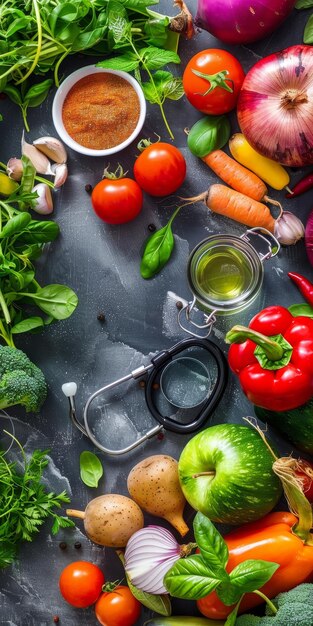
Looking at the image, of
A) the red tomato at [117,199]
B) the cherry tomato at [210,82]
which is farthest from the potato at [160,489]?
the cherry tomato at [210,82]

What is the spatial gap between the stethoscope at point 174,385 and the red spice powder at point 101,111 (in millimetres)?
459

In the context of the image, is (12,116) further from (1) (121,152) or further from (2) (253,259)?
(2) (253,259)

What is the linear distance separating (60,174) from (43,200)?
0.22ft

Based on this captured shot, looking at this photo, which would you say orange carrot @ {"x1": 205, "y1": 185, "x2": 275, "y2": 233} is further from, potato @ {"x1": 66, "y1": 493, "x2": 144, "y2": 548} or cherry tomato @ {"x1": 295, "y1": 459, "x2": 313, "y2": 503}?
potato @ {"x1": 66, "y1": 493, "x2": 144, "y2": 548}

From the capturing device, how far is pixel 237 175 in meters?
1.69

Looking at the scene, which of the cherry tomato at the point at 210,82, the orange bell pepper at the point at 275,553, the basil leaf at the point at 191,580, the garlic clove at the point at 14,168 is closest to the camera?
the basil leaf at the point at 191,580

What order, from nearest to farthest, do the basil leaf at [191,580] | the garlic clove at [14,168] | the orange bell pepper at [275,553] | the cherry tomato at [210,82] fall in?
1. the basil leaf at [191,580]
2. the orange bell pepper at [275,553]
3. the cherry tomato at [210,82]
4. the garlic clove at [14,168]

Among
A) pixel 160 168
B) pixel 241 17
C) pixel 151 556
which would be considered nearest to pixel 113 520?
pixel 151 556

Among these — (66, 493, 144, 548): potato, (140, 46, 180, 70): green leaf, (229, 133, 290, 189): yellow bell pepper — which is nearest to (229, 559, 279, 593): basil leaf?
(66, 493, 144, 548): potato

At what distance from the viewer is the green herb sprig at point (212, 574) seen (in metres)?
1.37

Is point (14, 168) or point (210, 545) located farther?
point (14, 168)

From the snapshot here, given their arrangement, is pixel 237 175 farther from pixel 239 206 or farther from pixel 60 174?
pixel 60 174

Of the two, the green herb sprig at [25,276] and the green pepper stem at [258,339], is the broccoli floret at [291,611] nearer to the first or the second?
the green pepper stem at [258,339]

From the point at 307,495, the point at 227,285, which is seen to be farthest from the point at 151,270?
the point at 307,495
